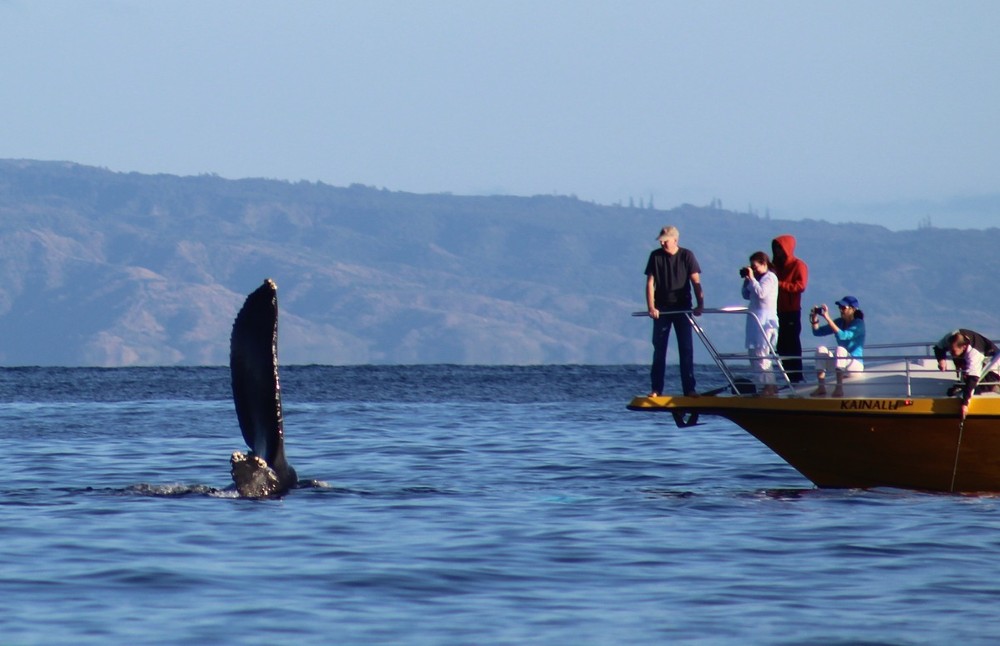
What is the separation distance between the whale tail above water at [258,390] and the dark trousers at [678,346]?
3942mm

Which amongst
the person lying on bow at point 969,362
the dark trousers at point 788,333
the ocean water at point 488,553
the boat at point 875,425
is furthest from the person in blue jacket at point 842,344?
the ocean water at point 488,553

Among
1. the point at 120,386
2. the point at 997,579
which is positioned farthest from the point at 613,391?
the point at 997,579

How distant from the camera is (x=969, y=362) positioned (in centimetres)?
1469

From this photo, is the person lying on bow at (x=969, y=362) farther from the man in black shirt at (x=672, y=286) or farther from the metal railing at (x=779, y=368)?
the man in black shirt at (x=672, y=286)

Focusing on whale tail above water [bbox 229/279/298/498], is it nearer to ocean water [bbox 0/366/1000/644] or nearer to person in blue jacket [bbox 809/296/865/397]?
ocean water [bbox 0/366/1000/644]

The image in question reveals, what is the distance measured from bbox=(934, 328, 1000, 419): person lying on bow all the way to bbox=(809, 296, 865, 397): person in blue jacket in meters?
0.93

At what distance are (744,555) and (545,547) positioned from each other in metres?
1.62

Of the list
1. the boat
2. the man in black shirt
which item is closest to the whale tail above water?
the boat

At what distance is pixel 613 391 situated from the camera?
208 feet

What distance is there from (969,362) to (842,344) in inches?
66.4

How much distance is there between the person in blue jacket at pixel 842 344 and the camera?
1559cm

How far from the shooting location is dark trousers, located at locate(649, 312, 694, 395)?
16.1 m

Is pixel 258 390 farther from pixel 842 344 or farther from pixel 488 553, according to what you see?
pixel 842 344

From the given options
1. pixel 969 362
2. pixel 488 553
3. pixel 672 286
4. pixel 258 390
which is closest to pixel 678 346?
pixel 672 286
